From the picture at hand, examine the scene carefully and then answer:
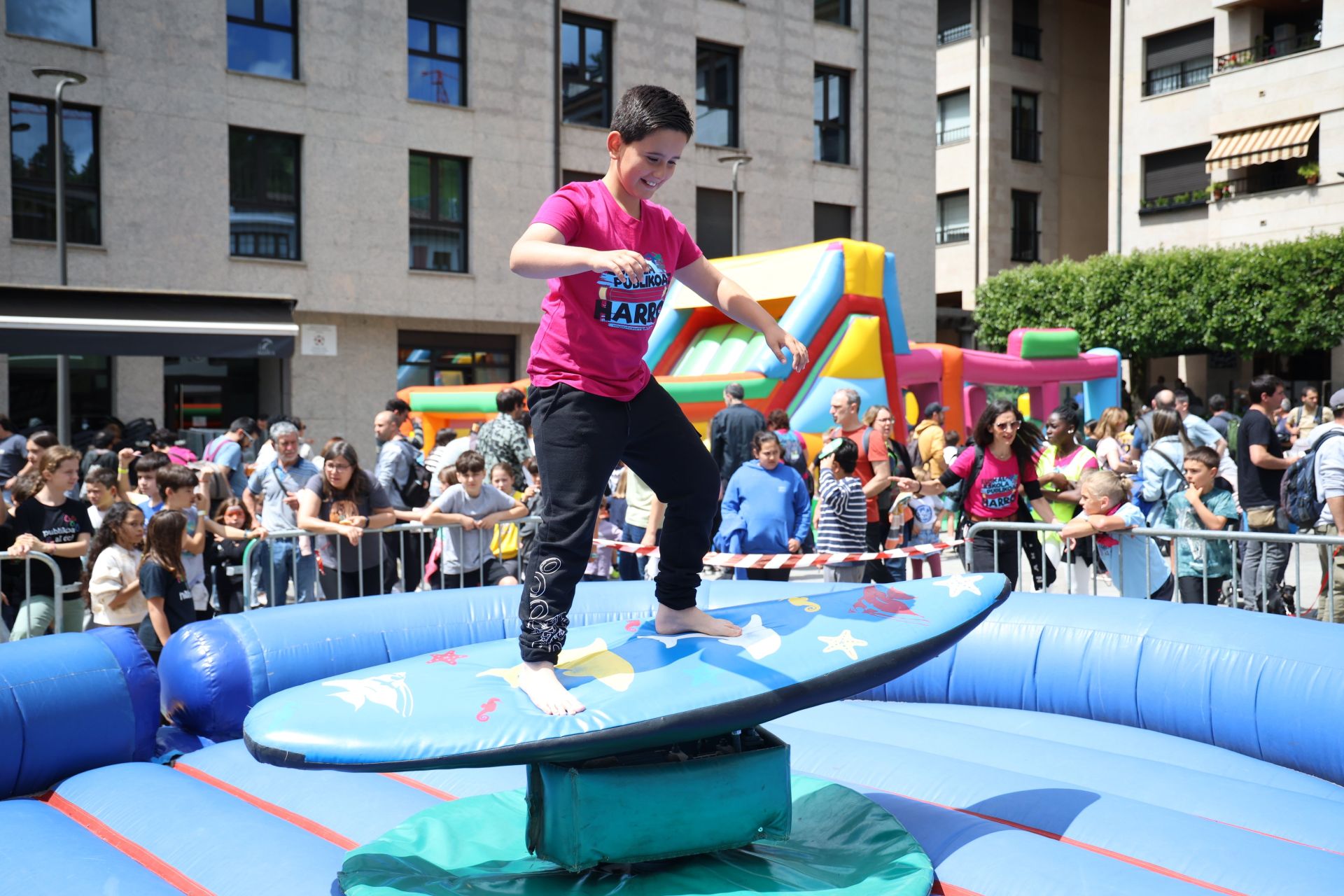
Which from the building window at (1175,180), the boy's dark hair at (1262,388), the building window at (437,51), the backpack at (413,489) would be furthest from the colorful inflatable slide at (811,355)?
the building window at (1175,180)

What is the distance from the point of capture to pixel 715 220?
2330cm

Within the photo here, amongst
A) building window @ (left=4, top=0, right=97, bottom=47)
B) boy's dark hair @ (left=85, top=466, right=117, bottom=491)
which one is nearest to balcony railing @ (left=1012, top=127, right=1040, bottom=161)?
building window @ (left=4, top=0, right=97, bottom=47)

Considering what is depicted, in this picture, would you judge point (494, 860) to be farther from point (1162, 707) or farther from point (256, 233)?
point (256, 233)

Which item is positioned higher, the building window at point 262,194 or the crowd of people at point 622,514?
the building window at point 262,194

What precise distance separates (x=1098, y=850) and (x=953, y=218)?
32.2 metres

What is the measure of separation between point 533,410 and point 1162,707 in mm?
3141

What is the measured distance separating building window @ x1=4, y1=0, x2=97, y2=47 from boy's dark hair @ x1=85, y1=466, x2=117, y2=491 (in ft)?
41.3

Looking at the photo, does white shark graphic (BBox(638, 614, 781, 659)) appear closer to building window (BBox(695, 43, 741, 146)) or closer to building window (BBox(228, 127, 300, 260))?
building window (BBox(228, 127, 300, 260))

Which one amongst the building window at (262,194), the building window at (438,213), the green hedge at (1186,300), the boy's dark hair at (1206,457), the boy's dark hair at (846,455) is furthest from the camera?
the green hedge at (1186,300)

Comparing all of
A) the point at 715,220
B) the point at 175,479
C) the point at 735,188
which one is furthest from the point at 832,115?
the point at 175,479

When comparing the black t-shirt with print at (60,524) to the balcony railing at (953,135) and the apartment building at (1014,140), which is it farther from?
the balcony railing at (953,135)

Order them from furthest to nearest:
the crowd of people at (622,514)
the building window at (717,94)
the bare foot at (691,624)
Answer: the building window at (717,94), the crowd of people at (622,514), the bare foot at (691,624)

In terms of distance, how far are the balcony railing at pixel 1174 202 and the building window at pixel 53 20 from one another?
2543cm

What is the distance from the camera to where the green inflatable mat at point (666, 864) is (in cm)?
343
